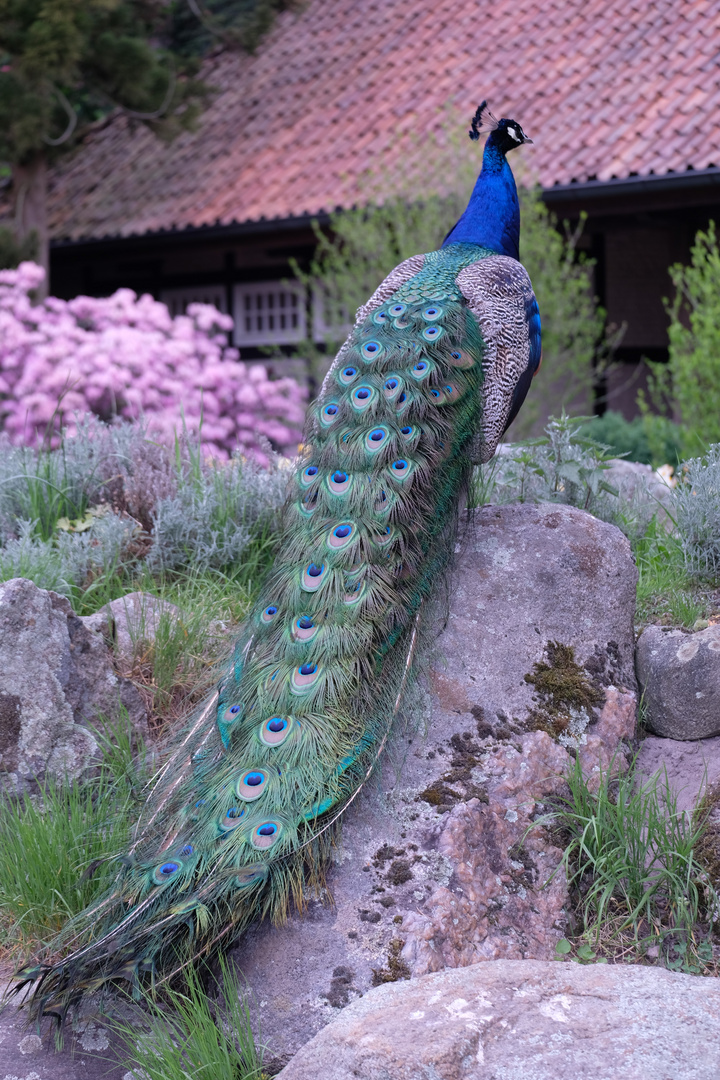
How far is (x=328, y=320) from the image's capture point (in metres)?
9.10

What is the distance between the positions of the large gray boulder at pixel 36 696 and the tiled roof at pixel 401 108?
18.8 ft

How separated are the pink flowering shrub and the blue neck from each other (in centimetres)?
291

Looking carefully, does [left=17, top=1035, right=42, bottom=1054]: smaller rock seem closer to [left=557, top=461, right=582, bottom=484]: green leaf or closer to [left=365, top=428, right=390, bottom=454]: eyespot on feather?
[left=365, top=428, right=390, bottom=454]: eyespot on feather

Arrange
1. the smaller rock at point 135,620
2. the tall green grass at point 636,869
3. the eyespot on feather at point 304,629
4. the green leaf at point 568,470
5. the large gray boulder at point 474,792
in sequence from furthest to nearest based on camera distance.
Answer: the green leaf at point 568,470 → the smaller rock at point 135,620 → the eyespot on feather at point 304,629 → the tall green grass at point 636,869 → the large gray boulder at point 474,792

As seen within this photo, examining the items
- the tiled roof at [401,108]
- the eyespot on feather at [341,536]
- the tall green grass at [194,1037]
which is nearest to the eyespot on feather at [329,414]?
the eyespot on feather at [341,536]

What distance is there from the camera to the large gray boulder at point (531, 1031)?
1707mm

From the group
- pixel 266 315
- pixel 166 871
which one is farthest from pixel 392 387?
pixel 266 315

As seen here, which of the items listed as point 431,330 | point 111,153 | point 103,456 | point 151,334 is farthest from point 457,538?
point 111,153

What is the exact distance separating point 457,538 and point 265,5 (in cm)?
887

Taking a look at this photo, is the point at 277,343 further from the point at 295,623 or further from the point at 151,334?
the point at 295,623

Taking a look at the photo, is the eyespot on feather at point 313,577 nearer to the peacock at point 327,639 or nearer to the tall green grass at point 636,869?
the peacock at point 327,639

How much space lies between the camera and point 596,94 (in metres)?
8.48

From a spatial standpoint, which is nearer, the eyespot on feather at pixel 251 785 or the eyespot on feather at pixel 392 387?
the eyespot on feather at pixel 251 785

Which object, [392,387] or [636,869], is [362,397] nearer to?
[392,387]
